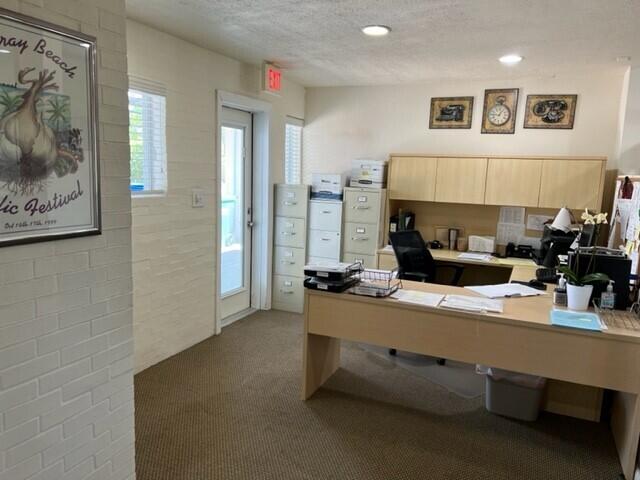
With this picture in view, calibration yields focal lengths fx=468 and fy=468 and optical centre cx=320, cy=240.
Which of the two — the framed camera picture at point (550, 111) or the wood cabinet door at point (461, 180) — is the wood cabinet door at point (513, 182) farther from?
the framed camera picture at point (550, 111)

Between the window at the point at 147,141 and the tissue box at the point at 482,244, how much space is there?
9.86 ft

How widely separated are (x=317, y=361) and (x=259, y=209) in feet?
6.76

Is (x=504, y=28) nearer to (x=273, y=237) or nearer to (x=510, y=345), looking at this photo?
(x=510, y=345)

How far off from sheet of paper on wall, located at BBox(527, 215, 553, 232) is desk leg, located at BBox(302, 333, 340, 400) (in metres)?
2.42

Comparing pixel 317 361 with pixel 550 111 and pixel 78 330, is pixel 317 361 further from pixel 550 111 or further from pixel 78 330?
pixel 550 111

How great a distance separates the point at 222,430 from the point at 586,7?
10.3 ft

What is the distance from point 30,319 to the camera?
5.12 feet

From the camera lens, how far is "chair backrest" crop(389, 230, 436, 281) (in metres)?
4.13

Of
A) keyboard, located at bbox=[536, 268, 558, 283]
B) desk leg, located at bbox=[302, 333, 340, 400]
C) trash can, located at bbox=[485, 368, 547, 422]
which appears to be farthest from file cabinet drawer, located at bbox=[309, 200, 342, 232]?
trash can, located at bbox=[485, 368, 547, 422]

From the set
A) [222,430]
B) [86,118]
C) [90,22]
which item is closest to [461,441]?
[222,430]

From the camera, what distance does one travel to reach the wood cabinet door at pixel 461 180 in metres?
4.48

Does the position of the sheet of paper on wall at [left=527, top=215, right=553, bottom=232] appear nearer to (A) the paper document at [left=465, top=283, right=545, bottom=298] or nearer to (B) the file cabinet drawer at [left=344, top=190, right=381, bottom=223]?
(B) the file cabinet drawer at [left=344, top=190, right=381, bottom=223]

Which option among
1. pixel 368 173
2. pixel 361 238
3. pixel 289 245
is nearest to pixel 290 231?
pixel 289 245

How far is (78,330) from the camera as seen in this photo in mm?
1735
